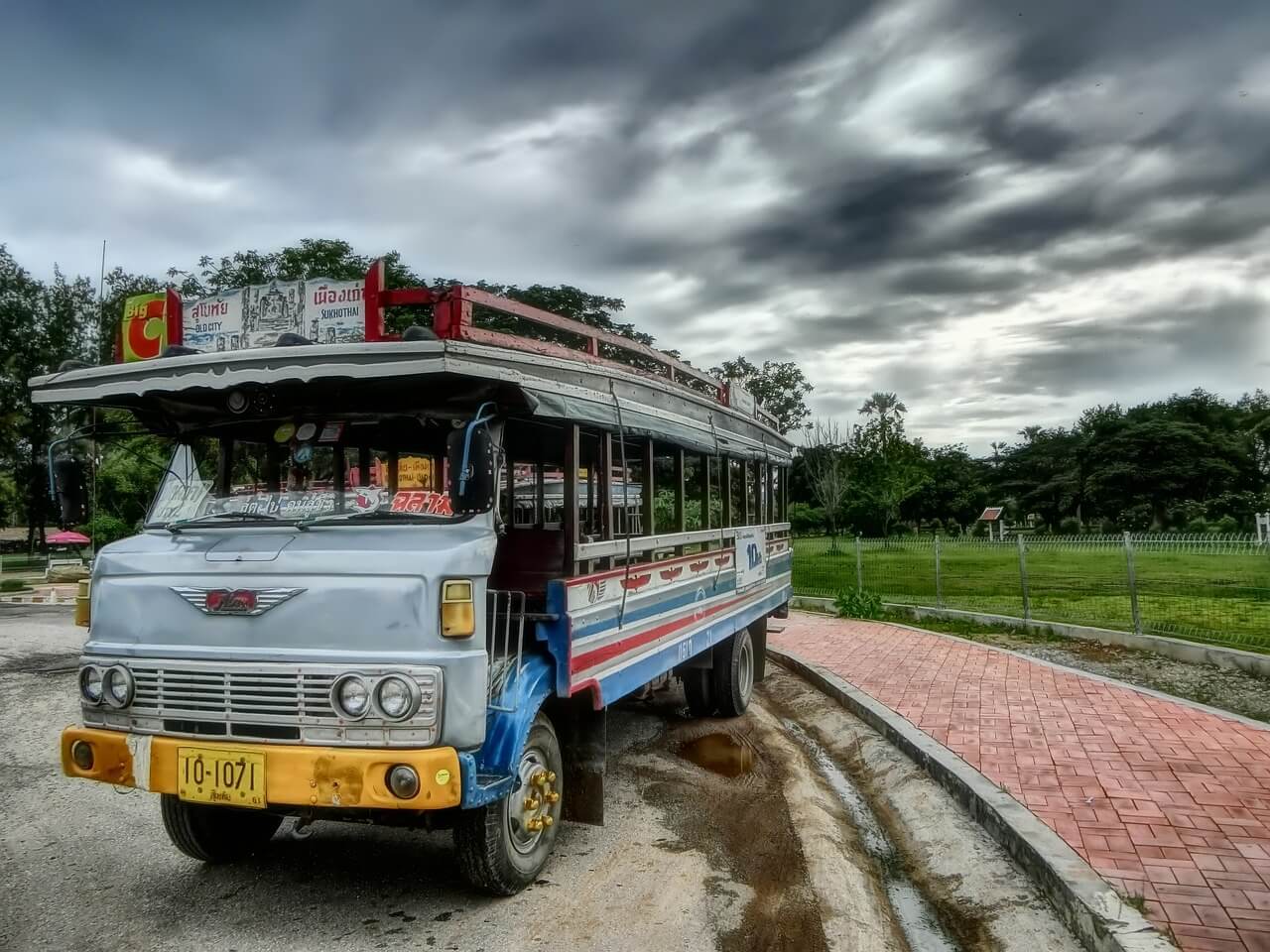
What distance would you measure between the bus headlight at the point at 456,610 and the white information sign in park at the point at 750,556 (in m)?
4.36

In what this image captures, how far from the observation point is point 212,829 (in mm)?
4555

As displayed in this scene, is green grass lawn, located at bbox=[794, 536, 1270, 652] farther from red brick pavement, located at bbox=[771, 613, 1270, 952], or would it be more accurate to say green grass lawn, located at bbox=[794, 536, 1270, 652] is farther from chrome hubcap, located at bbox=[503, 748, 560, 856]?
chrome hubcap, located at bbox=[503, 748, 560, 856]

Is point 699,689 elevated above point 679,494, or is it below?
below

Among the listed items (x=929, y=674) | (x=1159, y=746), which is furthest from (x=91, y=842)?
(x=929, y=674)

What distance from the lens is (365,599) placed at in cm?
366

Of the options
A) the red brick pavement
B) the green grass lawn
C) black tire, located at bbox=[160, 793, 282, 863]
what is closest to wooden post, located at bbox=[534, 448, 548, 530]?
black tire, located at bbox=[160, 793, 282, 863]

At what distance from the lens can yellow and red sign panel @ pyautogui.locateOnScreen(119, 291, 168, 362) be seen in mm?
5242

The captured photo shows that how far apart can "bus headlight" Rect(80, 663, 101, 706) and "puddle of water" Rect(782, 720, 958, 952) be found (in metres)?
3.68

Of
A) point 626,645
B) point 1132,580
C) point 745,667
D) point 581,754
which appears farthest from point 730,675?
point 1132,580

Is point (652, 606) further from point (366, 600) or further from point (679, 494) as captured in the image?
point (366, 600)

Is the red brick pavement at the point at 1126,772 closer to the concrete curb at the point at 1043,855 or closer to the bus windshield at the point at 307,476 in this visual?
the concrete curb at the point at 1043,855

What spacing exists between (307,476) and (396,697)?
145 cm

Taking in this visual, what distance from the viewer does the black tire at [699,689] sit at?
7.96m

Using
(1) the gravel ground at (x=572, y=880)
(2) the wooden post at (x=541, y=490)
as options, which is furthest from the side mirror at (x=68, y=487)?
(2) the wooden post at (x=541, y=490)
